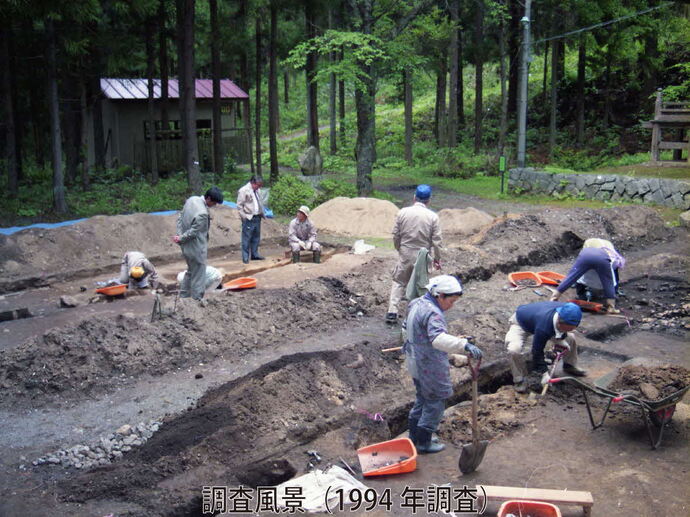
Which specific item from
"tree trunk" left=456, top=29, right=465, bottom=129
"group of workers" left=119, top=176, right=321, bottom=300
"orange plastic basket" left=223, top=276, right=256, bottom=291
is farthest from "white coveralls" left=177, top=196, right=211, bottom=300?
"tree trunk" left=456, top=29, right=465, bottom=129

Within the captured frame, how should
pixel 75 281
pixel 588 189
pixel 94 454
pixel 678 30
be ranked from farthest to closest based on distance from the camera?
pixel 678 30, pixel 588 189, pixel 75 281, pixel 94 454

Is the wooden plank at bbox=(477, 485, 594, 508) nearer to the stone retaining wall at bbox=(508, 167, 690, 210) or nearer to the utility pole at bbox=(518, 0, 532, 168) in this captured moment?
the stone retaining wall at bbox=(508, 167, 690, 210)

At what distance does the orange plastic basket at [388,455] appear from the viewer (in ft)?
19.3

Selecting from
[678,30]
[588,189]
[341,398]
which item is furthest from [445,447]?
[678,30]

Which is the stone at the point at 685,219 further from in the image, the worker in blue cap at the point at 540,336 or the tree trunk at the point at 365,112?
the worker in blue cap at the point at 540,336

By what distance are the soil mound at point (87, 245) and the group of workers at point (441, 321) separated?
24.1ft

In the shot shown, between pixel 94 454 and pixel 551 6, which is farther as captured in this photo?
pixel 551 6

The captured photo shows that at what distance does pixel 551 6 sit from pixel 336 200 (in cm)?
1536

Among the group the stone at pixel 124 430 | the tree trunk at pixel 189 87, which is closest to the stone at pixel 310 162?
the tree trunk at pixel 189 87

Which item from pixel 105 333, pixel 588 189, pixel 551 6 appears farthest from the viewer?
pixel 551 6

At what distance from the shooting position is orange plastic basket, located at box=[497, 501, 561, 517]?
503 centimetres

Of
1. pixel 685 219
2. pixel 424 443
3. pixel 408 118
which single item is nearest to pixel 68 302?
pixel 424 443

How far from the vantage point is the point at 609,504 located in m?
5.37

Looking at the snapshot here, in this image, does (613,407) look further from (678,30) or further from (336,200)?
(678,30)
